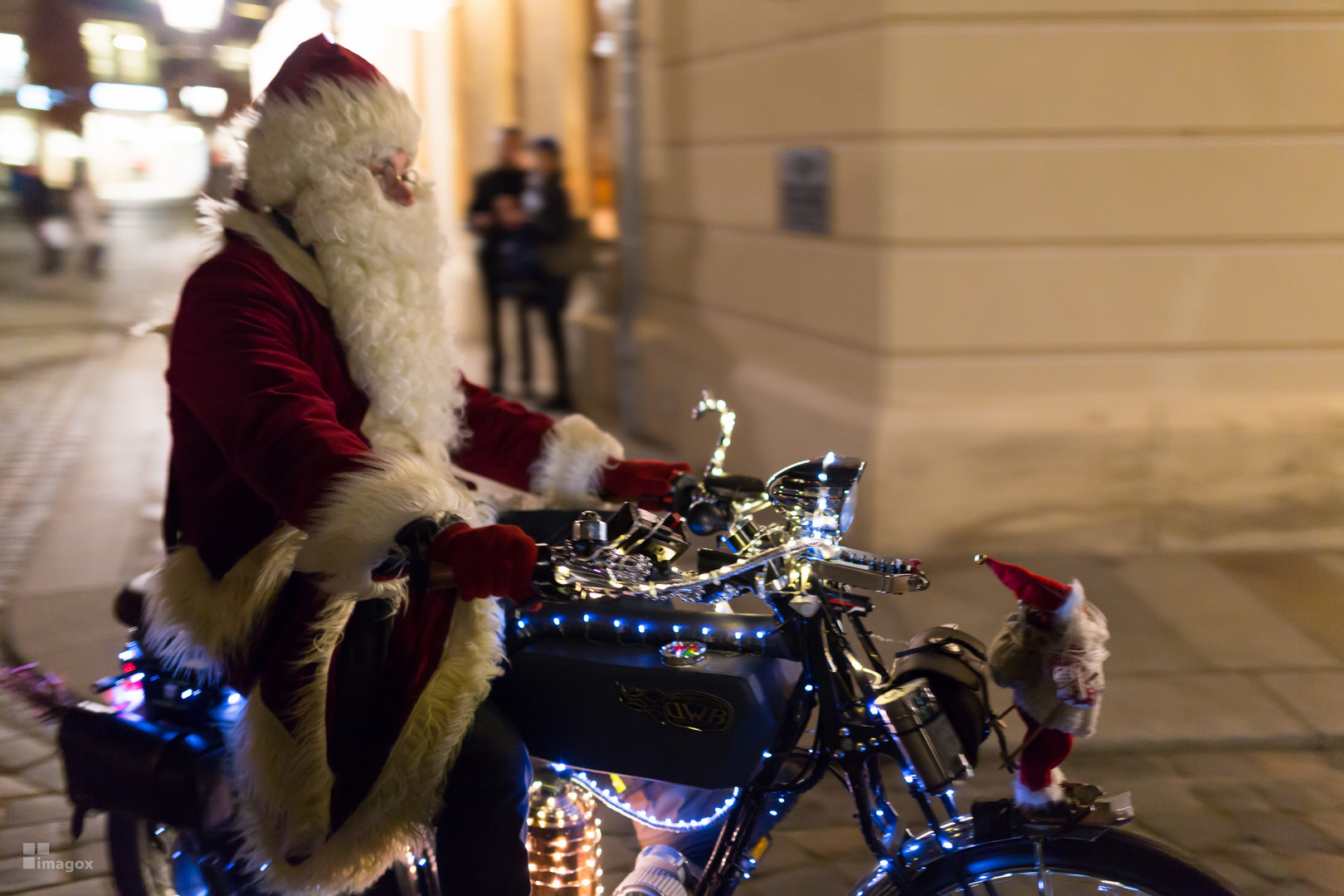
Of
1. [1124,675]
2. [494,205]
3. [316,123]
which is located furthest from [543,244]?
[316,123]

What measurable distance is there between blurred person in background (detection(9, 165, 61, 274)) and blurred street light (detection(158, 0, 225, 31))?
1.67m

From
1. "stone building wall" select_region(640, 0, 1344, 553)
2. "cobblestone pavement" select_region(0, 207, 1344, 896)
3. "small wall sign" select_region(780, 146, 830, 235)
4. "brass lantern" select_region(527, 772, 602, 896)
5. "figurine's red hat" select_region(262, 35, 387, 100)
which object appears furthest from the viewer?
"small wall sign" select_region(780, 146, 830, 235)

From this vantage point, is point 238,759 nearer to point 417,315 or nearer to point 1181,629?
point 417,315

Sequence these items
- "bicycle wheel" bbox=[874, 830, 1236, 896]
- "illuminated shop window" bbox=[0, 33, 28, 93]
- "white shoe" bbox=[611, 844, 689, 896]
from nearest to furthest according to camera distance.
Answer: "bicycle wheel" bbox=[874, 830, 1236, 896]
"white shoe" bbox=[611, 844, 689, 896]
"illuminated shop window" bbox=[0, 33, 28, 93]

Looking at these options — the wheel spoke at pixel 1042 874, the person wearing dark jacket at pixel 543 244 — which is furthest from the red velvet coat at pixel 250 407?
the person wearing dark jacket at pixel 543 244

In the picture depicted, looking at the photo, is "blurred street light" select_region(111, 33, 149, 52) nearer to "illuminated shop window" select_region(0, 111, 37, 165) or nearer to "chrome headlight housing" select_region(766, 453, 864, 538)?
"illuminated shop window" select_region(0, 111, 37, 165)

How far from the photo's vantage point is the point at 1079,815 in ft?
5.21

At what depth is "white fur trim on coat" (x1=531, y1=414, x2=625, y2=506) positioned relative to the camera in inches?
93.6

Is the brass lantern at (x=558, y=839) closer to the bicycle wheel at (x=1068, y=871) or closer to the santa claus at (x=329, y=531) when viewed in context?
the santa claus at (x=329, y=531)

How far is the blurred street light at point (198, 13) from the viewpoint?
296 inches

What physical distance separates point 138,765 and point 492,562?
882 millimetres

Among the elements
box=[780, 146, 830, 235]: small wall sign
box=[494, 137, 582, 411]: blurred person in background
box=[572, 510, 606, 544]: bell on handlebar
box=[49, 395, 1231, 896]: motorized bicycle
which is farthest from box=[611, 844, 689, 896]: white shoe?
box=[494, 137, 582, 411]: blurred person in background

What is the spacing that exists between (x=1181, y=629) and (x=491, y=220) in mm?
5786

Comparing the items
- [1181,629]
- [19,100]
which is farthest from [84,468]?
[1181,629]
